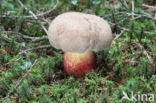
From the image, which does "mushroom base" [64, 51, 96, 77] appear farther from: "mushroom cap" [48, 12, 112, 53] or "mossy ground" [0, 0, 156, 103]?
"mushroom cap" [48, 12, 112, 53]

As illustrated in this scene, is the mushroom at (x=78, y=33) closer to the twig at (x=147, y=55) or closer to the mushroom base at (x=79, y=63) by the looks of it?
the mushroom base at (x=79, y=63)

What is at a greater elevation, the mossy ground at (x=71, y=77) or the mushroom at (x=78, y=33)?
the mushroom at (x=78, y=33)

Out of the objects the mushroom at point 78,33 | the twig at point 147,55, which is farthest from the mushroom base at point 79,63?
the twig at point 147,55

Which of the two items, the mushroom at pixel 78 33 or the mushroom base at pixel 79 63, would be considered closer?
the mushroom at pixel 78 33

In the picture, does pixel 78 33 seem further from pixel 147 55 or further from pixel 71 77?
pixel 147 55

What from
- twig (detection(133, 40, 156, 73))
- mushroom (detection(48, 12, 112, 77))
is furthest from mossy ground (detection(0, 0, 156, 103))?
mushroom (detection(48, 12, 112, 77))
